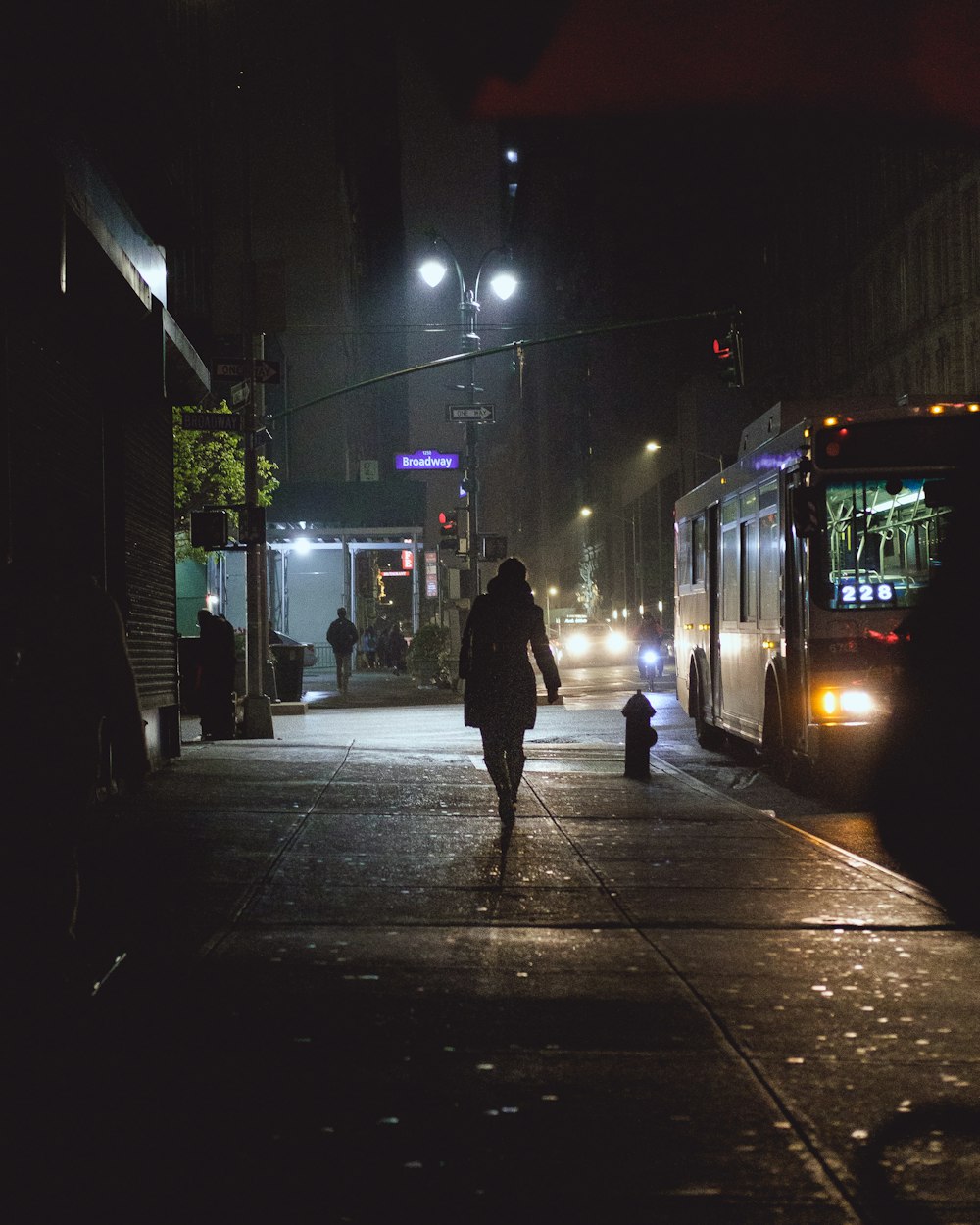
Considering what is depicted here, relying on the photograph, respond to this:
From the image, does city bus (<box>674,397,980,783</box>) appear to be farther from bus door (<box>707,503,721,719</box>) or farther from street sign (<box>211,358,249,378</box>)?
street sign (<box>211,358,249,378</box>)

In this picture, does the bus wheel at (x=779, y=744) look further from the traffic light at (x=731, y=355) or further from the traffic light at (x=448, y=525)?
the traffic light at (x=448, y=525)

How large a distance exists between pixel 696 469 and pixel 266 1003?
78.0m

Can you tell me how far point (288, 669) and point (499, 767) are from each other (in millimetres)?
18382

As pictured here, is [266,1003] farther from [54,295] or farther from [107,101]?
[107,101]

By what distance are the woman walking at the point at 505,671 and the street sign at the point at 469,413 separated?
61.6 ft

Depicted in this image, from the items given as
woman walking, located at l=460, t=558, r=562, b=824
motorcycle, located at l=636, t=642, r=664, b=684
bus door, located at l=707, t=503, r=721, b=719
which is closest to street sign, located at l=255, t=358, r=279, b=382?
bus door, located at l=707, t=503, r=721, b=719

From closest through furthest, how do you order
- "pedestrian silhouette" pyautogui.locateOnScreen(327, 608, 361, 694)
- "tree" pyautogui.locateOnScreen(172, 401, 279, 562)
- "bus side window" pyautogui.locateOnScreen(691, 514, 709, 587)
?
"bus side window" pyautogui.locateOnScreen(691, 514, 709, 587)
"tree" pyautogui.locateOnScreen(172, 401, 279, 562)
"pedestrian silhouette" pyautogui.locateOnScreen(327, 608, 361, 694)

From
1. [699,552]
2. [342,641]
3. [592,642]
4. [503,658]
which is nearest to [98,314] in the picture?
[503,658]

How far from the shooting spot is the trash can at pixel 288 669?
28.2m

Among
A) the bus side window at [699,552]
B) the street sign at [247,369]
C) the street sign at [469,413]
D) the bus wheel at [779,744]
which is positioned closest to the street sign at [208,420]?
the street sign at [247,369]

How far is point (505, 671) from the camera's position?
1065 cm

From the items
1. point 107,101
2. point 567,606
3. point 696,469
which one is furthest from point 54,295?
point 567,606

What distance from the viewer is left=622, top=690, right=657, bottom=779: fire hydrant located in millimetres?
14203

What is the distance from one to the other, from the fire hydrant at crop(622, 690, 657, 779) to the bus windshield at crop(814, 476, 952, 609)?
2.46 m
